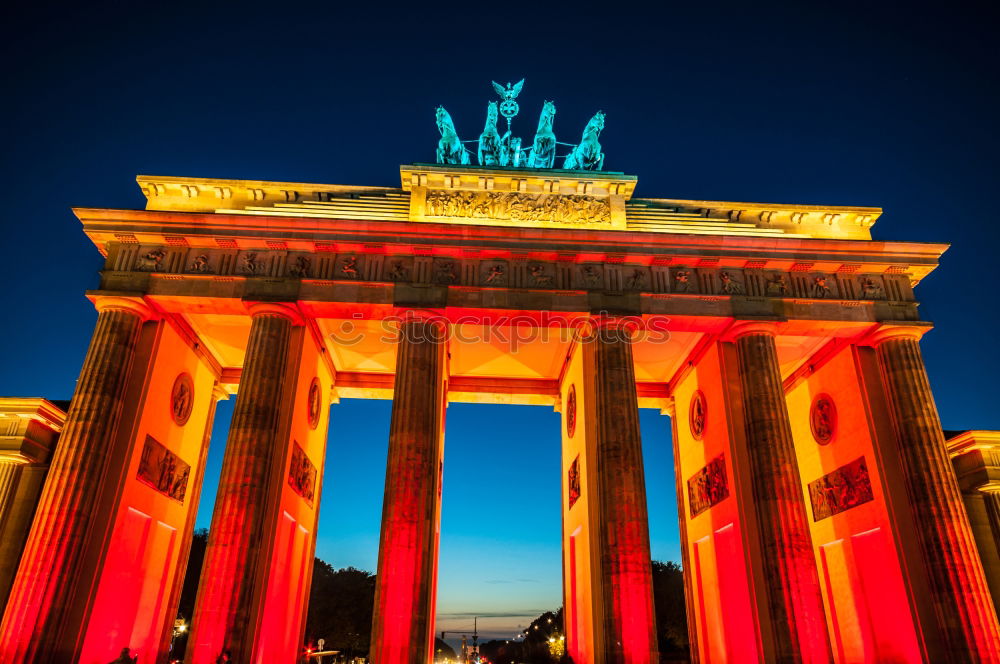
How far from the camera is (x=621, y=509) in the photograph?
17.6 m

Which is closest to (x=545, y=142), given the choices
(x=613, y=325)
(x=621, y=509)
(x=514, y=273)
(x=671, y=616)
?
(x=514, y=273)

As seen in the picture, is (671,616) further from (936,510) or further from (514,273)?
(514,273)

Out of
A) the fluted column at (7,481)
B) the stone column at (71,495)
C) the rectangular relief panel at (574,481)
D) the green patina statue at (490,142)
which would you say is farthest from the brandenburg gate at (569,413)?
the fluted column at (7,481)

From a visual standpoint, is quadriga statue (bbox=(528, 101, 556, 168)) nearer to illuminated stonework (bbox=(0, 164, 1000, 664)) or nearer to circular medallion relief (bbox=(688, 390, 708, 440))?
illuminated stonework (bbox=(0, 164, 1000, 664))

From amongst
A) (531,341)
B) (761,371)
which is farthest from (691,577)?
(531,341)

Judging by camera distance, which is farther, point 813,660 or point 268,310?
point 268,310

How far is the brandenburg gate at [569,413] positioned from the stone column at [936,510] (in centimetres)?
8

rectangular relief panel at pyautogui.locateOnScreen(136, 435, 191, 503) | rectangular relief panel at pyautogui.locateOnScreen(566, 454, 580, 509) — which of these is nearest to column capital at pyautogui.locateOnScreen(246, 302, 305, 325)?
rectangular relief panel at pyautogui.locateOnScreen(136, 435, 191, 503)

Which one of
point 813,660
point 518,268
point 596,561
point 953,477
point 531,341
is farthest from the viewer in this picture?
point 531,341

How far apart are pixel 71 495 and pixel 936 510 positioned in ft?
78.6

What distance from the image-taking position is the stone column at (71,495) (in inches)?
602

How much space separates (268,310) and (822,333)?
18.1 metres

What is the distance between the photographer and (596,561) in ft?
58.4

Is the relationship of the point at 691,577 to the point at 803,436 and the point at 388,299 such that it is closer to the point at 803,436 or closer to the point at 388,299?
the point at 803,436
